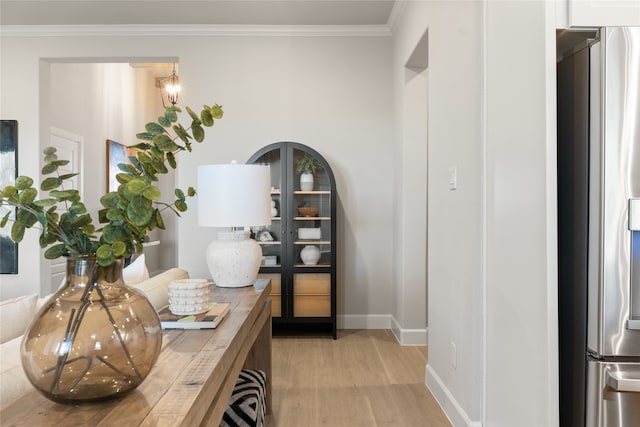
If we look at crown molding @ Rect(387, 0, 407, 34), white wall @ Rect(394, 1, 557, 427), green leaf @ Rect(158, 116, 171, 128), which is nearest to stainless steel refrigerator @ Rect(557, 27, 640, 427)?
white wall @ Rect(394, 1, 557, 427)

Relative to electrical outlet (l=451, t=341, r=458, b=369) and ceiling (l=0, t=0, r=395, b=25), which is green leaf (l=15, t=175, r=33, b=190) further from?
ceiling (l=0, t=0, r=395, b=25)

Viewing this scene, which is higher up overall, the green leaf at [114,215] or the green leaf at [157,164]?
the green leaf at [157,164]

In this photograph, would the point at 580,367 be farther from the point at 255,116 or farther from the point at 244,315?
the point at 255,116

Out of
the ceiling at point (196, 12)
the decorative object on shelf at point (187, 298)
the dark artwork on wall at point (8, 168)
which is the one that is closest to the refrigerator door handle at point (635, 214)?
the decorative object on shelf at point (187, 298)

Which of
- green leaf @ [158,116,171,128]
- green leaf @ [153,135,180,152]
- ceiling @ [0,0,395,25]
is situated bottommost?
green leaf @ [153,135,180,152]

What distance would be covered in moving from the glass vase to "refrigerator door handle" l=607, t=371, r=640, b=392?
1.28 m

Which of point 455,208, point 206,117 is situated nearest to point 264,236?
point 455,208

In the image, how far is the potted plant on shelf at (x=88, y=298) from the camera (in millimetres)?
795

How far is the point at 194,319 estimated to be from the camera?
145 cm

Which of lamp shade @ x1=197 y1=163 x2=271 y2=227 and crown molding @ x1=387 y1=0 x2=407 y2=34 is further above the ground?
crown molding @ x1=387 y1=0 x2=407 y2=34

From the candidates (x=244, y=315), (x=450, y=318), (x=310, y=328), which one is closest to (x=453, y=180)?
(x=450, y=318)

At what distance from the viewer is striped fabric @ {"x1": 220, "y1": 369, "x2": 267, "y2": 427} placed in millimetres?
1702

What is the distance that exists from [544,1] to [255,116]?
304cm

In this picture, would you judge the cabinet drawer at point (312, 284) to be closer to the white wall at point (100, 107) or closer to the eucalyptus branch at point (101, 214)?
the white wall at point (100, 107)
